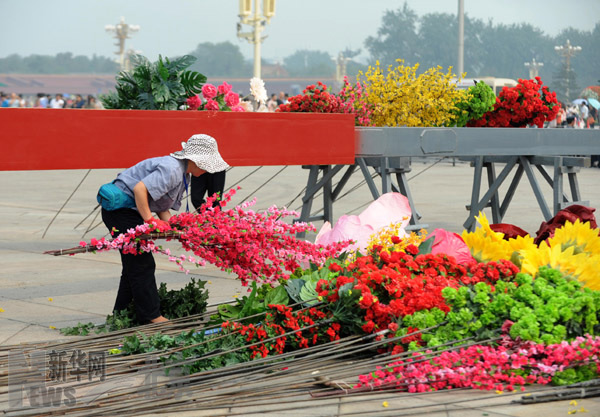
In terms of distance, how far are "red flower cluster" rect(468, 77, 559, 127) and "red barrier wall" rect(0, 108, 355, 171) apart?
249cm

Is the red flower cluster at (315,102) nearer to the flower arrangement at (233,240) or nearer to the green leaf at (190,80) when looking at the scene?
the green leaf at (190,80)

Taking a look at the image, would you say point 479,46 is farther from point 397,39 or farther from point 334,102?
point 334,102

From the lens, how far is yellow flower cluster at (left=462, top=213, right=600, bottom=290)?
5.00m

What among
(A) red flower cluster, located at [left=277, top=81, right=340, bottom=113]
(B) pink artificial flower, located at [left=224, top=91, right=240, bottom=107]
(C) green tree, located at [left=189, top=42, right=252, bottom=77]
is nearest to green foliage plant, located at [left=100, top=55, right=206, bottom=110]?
(B) pink artificial flower, located at [left=224, top=91, right=240, bottom=107]

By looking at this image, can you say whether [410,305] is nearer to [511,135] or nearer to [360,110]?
[360,110]

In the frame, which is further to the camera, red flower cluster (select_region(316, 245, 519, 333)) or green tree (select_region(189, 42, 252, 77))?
green tree (select_region(189, 42, 252, 77))

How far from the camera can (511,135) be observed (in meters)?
10.5

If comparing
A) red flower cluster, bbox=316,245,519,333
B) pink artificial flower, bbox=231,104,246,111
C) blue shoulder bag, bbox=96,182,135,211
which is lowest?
red flower cluster, bbox=316,245,519,333

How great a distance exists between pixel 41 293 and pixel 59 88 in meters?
138

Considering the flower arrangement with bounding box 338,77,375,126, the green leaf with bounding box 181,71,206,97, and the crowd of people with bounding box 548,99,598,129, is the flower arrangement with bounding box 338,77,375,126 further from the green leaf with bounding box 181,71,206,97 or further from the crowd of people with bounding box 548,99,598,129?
the crowd of people with bounding box 548,99,598,129

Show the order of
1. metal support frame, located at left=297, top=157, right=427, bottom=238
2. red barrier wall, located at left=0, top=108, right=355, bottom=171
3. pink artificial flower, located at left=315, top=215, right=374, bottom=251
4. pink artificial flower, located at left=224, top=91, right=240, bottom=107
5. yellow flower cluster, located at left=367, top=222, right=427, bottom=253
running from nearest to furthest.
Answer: yellow flower cluster, located at left=367, top=222, right=427, bottom=253 < pink artificial flower, located at left=315, top=215, right=374, bottom=251 < red barrier wall, located at left=0, top=108, right=355, bottom=171 < pink artificial flower, located at left=224, top=91, right=240, bottom=107 < metal support frame, located at left=297, top=157, right=427, bottom=238

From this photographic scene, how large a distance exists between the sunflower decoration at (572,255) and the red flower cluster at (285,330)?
124cm

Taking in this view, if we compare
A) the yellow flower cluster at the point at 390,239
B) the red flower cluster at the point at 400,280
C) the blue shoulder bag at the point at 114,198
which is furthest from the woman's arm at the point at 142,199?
→ the yellow flower cluster at the point at 390,239

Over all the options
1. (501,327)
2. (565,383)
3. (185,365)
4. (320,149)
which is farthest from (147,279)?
(320,149)
